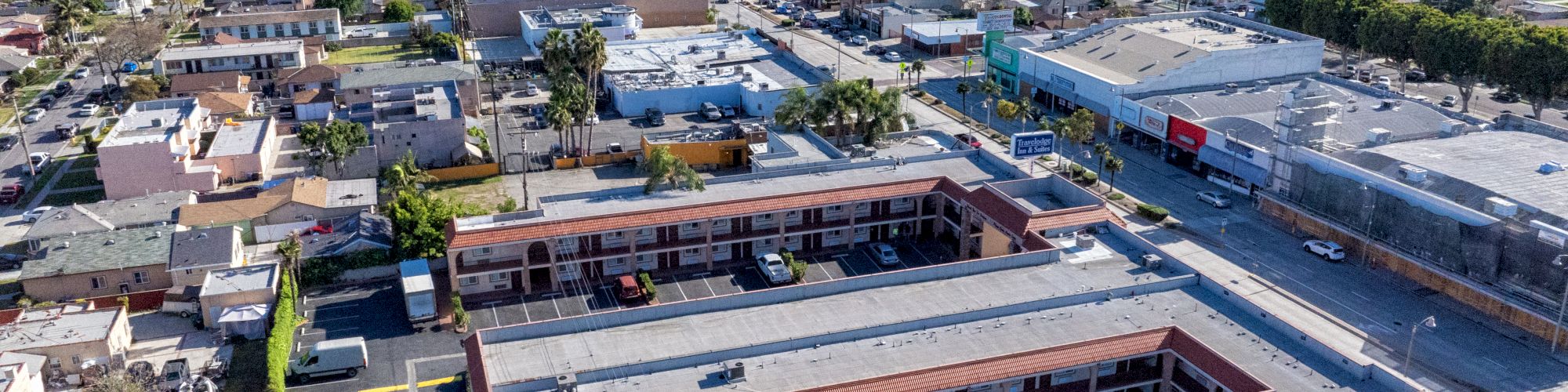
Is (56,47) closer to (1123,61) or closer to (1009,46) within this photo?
(1009,46)

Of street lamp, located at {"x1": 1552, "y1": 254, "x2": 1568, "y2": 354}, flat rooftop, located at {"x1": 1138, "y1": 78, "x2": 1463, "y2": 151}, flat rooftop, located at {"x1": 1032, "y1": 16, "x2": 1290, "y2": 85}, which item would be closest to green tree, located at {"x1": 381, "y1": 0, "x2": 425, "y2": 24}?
flat rooftop, located at {"x1": 1032, "y1": 16, "x2": 1290, "y2": 85}

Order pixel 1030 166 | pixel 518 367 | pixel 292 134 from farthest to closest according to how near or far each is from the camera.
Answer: pixel 292 134 → pixel 1030 166 → pixel 518 367

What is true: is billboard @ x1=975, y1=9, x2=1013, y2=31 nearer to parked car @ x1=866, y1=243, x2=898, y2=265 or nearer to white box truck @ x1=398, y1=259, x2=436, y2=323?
parked car @ x1=866, y1=243, x2=898, y2=265

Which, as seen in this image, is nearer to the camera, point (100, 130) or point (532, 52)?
point (100, 130)

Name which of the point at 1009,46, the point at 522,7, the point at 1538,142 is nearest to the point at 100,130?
the point at 522,7

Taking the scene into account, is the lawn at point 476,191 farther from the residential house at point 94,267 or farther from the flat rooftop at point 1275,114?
the flat rooftop at point 1275,114

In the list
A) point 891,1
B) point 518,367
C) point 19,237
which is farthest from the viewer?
point 891,1

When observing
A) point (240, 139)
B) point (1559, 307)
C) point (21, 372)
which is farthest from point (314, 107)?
point (1559, 307)
